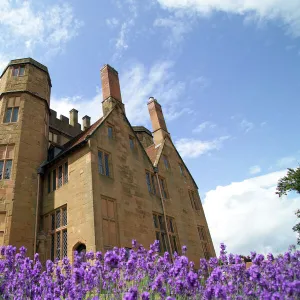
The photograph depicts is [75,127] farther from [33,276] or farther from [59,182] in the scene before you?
[33,276]

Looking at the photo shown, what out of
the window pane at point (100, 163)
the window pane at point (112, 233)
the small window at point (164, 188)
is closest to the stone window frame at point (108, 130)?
the window pane at point (100, 163)

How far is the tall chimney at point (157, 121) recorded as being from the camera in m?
21.9

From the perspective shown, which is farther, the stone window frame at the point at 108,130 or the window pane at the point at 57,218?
the stone window frame at the point at 108,130

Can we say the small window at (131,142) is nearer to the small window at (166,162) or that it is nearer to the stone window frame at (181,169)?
the small window at (166,162)

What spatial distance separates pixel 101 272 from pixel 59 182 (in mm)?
9620

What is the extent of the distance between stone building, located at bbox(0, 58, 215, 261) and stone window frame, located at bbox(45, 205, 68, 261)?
0.14 feet

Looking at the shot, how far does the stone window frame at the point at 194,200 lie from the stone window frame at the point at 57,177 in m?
10.1

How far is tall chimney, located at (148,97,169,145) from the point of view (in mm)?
21891

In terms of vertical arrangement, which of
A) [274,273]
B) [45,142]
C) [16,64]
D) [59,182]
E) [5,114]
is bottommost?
[274,273]

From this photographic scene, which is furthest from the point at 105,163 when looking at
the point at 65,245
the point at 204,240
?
the point at 204,240

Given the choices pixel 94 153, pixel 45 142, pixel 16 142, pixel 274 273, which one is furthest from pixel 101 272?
pixel 45 142

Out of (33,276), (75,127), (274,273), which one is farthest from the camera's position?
(75,127)

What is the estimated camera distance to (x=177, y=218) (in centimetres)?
1744

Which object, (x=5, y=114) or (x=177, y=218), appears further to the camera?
(x=177, y=218)
